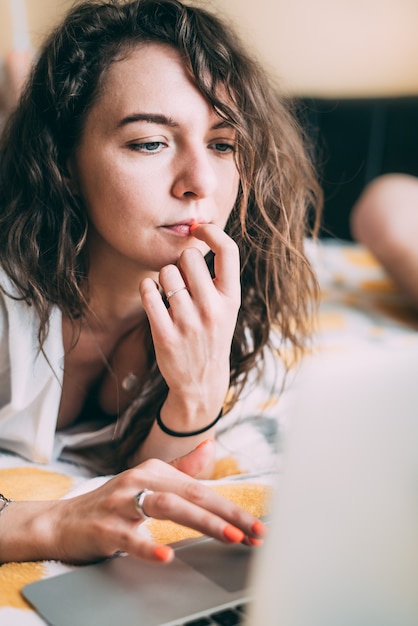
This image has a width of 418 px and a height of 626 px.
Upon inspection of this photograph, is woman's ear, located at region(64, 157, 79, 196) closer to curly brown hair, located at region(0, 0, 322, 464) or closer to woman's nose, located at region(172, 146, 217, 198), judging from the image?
curly brown hair, located at region(0, 0, 322, 464)

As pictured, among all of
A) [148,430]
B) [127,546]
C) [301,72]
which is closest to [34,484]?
[148,430]

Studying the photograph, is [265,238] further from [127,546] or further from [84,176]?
Result: [127,546]

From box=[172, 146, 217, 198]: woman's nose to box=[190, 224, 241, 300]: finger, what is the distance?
0.16 feet

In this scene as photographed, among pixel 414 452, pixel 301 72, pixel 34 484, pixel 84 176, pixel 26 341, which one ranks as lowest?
pixel 34 484

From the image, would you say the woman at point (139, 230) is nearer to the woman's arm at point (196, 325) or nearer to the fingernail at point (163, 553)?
the woman's arm at point (196, 325)

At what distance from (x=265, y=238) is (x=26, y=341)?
0.40 meters

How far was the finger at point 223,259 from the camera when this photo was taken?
0.89 meters

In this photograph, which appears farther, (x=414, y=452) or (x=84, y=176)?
(x=84, y=176)

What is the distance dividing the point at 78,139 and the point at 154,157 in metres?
0.14

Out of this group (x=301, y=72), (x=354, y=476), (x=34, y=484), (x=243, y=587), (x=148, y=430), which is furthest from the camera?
(x=301, y=72)

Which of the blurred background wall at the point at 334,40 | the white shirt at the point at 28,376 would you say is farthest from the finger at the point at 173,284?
the blurred background wall at the point at 334,40

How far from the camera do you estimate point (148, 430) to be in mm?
1049

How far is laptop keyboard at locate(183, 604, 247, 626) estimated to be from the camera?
53 cm

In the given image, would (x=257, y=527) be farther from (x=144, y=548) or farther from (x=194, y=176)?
(x=194, y=176)
